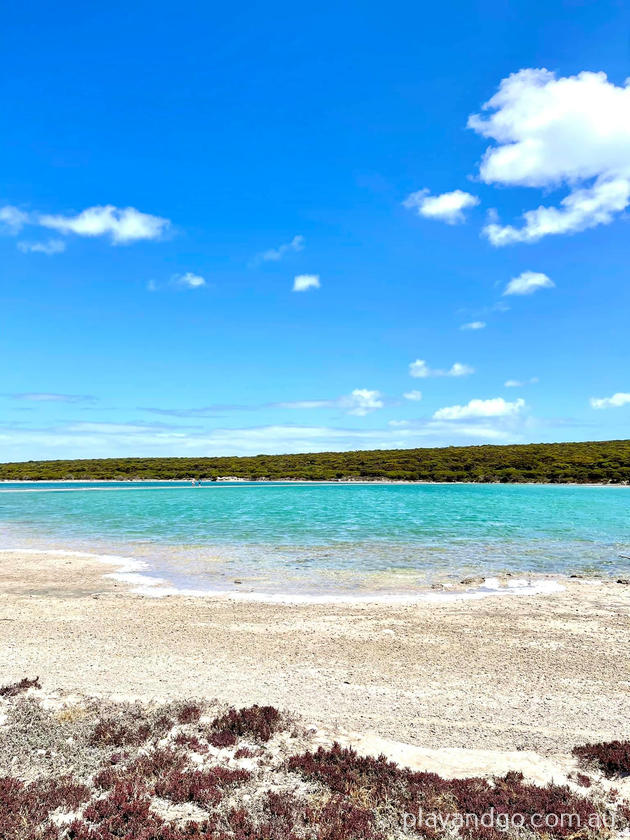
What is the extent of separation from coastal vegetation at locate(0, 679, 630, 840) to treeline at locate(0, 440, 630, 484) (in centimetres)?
11658

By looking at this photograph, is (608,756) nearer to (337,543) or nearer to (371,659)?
(371,659)

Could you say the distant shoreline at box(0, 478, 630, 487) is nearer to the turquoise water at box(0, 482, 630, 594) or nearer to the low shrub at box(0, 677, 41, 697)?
the turquoise water at box(0, 482, 630, 594)

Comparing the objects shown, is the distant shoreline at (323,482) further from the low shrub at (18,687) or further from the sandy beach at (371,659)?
the low shrub at (18,687)

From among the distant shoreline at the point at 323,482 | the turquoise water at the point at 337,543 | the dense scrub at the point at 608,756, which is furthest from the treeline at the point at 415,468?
the dense scrub at the point at 608,756

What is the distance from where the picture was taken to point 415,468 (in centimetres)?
13975

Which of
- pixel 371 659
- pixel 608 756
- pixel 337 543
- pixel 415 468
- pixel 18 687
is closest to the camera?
pixel 608 756

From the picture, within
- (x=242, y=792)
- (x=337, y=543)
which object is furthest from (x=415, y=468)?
(x=242, y=792)

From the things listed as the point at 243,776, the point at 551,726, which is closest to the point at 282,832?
the point at 243,776

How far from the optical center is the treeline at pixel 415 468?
396 ft

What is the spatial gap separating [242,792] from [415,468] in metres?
137

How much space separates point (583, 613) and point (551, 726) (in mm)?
7435

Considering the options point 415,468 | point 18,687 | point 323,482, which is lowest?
point 323,482

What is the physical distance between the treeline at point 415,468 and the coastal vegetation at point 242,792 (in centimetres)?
11658

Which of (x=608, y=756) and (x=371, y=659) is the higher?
(x=608, y=756)
